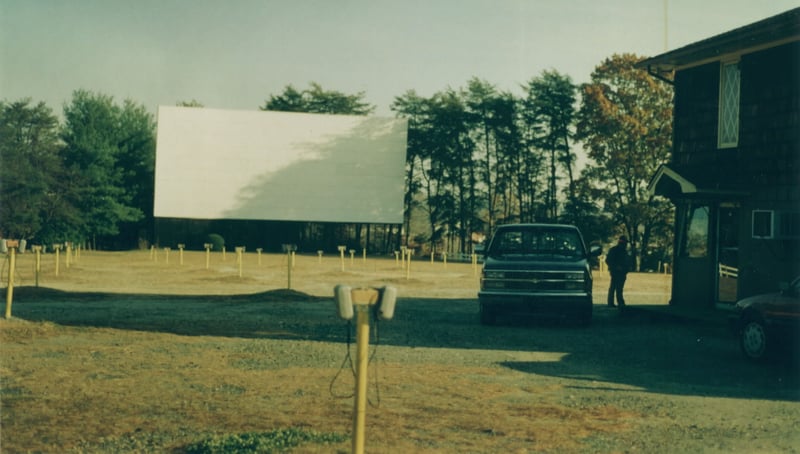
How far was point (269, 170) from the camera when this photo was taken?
190ft

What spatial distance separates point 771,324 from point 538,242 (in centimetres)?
623

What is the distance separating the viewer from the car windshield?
1730cm

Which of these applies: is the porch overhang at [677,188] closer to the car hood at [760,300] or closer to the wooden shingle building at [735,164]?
the wooden shingle building at [735,164]

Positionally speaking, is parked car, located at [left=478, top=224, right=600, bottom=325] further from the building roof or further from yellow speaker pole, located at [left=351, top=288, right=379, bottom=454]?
yellow speaker pole, located at [left=351, top=288, right=379, bottom=454]

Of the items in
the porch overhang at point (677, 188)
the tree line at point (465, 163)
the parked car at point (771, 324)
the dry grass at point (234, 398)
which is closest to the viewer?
the dry grass at point (234, 398)

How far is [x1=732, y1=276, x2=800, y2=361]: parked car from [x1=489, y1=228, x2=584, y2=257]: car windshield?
5.09 meters

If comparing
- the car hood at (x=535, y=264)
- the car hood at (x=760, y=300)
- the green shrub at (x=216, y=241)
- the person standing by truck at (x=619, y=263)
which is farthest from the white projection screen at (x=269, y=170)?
the car hood at (x=760, y=300)

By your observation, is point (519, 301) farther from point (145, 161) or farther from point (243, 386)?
point (145, 161)

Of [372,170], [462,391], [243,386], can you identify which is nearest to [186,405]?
[243,386]

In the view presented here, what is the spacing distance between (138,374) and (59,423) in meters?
2.77

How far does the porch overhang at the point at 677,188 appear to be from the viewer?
55.8 feet

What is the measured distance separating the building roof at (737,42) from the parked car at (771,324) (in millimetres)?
6087

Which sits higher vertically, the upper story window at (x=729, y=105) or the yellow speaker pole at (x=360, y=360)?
the upper story window at (x=729, y=105)

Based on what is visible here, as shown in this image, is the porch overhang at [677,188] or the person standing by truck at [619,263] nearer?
the porch overhang at [677,188]
